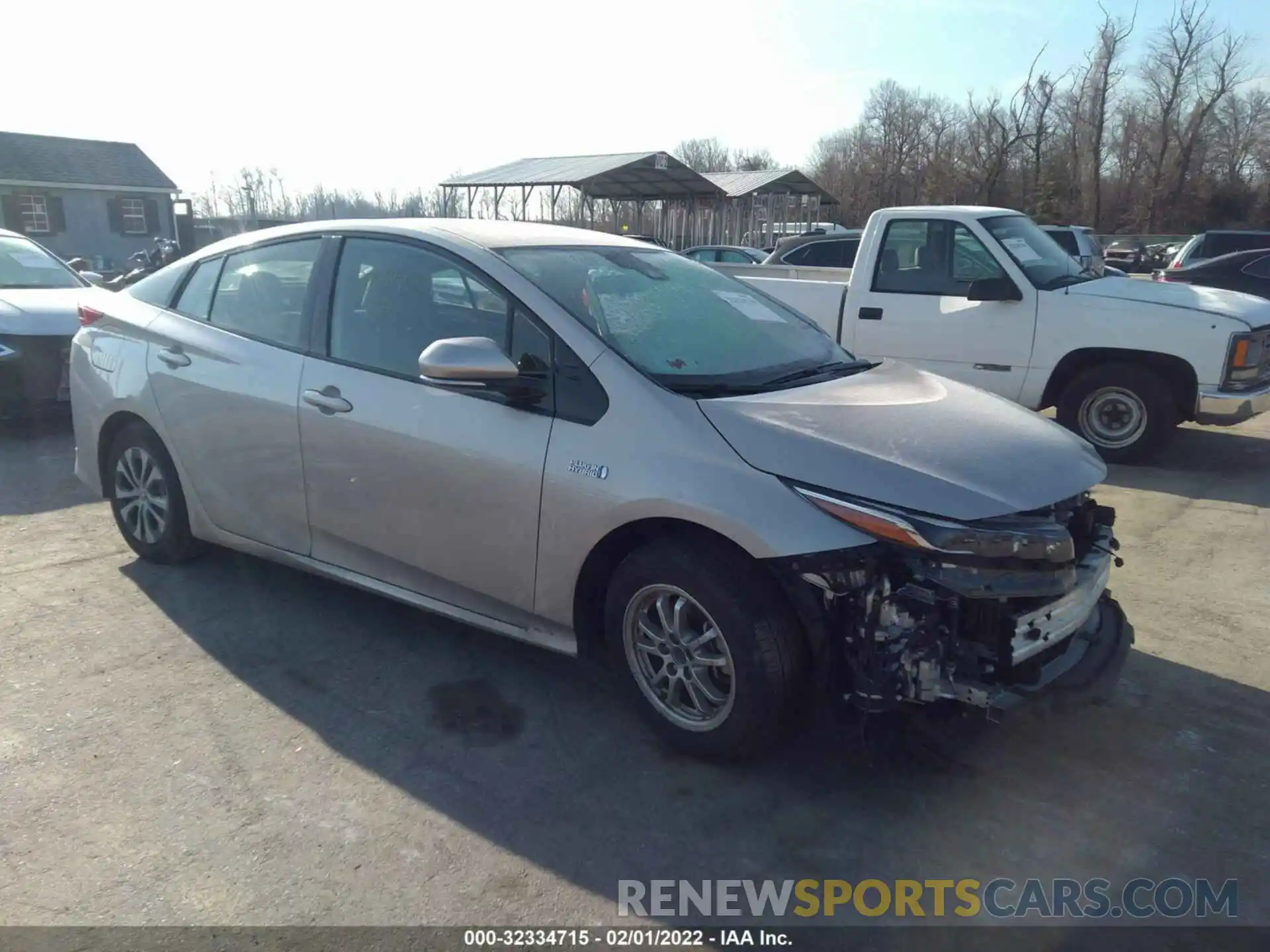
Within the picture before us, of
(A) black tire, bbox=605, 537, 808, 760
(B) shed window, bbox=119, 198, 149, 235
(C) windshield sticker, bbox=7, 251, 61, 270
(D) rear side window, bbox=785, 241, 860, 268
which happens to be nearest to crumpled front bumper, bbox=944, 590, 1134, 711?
(A) black tire, bbox=605, 537, 808, 760

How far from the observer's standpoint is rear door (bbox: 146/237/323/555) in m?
4.19

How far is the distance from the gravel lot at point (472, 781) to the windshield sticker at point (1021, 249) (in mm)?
3942

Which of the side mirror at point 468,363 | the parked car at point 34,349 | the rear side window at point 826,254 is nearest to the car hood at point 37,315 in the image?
the parked car at point 34,349

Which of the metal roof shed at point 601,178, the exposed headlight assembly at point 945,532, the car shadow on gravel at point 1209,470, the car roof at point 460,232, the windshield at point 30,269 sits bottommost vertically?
the car shadow on gravel at point 1209,470

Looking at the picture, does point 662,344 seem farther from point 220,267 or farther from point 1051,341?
point 1051,341

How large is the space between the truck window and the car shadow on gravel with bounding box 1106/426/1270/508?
1901 millimetres

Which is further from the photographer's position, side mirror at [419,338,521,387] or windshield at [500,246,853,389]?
windshield at [500,246,853,389]

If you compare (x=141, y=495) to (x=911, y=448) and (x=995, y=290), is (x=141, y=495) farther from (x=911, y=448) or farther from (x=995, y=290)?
(x=995, y=290)

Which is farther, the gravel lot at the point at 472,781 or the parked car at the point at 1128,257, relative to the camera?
the parked car at the point at 1128,257

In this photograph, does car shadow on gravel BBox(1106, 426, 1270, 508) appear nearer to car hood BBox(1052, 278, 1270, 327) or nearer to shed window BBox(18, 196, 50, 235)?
car hood BBox(1052, 278, 1270, 327)

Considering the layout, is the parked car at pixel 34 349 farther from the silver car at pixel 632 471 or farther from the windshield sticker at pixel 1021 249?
the windshield sticker at pixel 1021 249

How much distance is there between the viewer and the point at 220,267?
468 centimetres

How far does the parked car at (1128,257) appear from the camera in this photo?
26.3 m

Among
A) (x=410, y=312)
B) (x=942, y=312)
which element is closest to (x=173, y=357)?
(x=410, y=312)
